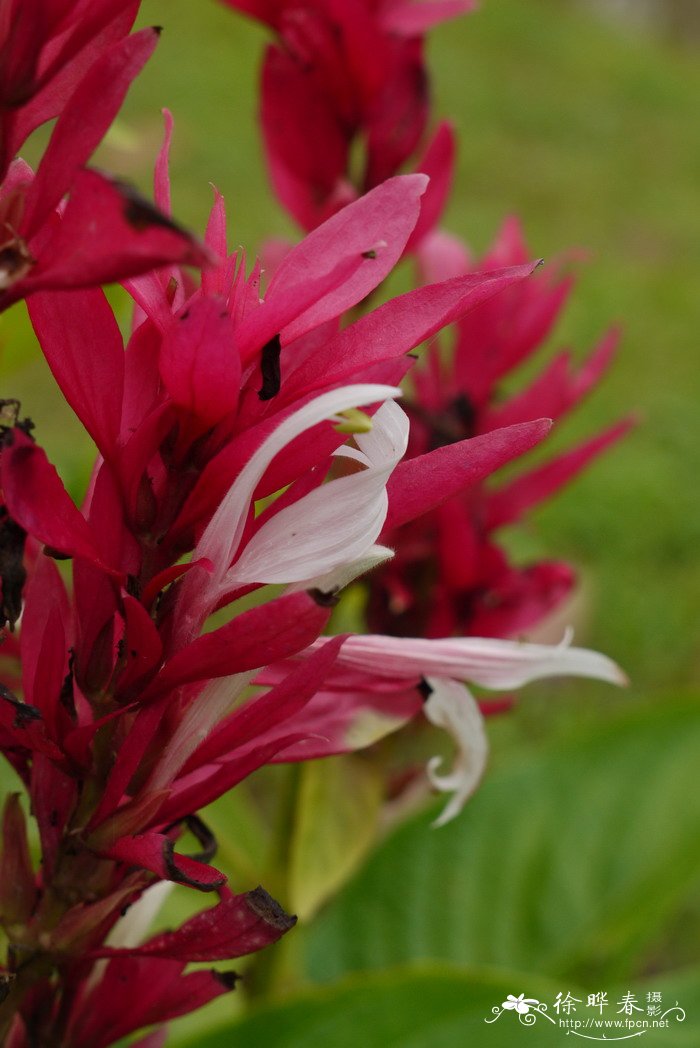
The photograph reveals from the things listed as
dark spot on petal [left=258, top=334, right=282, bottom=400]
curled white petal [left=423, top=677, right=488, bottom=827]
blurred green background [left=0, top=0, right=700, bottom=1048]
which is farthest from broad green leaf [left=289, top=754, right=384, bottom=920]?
dark spot on petal [left=258, top=334, right=282, bottom=400]

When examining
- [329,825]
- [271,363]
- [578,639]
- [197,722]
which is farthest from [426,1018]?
[578,639]

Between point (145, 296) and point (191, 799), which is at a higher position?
point (145, 296)

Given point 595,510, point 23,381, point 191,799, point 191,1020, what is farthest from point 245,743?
point 23,381

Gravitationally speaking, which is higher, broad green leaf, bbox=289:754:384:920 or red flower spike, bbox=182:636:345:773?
red flower spike, bbox=182:636:345:773

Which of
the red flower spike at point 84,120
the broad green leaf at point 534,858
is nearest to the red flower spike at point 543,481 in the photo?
the broad green leaf at point 534,858

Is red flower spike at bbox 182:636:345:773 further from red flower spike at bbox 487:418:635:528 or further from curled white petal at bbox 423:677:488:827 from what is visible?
red flower spike at bbox 487:418:635:528

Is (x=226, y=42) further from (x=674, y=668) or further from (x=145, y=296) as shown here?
(x=145, y=296)
